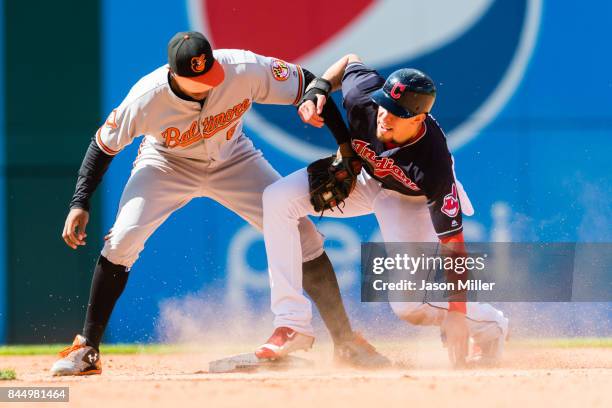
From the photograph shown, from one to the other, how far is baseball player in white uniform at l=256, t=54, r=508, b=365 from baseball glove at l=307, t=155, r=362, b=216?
0.01m

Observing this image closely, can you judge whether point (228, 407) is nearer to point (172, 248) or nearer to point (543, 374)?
point (543, 374)

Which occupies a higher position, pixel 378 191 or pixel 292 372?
pixel 378 191

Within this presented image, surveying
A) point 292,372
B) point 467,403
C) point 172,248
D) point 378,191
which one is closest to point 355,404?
point 467,403

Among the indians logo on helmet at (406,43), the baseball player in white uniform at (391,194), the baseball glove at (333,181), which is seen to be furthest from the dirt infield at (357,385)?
the indians logo on helmet at (406,43)

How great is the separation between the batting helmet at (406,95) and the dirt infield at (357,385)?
1.12 metres

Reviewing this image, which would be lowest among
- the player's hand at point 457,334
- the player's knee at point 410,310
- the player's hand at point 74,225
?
the player's hand at point 457,334

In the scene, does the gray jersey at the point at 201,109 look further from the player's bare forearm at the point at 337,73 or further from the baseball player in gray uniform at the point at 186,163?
the player's bare forearm at the point at 337,73

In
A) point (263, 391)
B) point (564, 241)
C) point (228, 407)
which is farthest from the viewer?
point (564, 241)

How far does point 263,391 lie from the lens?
3.87m

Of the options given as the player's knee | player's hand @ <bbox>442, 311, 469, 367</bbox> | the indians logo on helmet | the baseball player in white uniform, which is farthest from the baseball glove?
the indians logo on helmet

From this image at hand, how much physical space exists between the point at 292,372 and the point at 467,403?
44.6 inches

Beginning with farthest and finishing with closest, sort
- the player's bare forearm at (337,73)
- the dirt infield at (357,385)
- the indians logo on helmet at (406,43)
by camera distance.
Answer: the indians logo on helmet at (406,43) → the player's bare forearm at (337,73) → the dirt infield at (357,385)

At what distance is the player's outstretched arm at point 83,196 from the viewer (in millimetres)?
4562

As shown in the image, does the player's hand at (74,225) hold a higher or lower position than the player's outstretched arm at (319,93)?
lower
